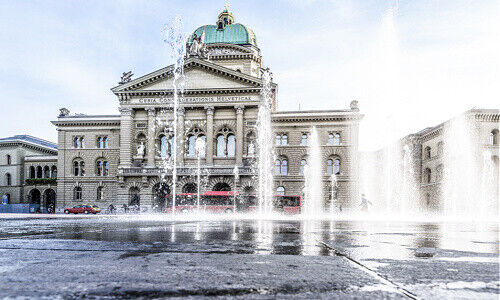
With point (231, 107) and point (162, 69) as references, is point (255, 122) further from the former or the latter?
point (162, 69)

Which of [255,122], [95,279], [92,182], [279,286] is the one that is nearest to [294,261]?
[279,286]

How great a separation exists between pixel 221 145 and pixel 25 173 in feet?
98.8

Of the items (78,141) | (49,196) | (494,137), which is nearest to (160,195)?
(78,141)

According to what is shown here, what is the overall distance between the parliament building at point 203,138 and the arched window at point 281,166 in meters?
0.11

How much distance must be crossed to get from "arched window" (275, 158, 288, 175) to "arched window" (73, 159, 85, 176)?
2234 centimetres

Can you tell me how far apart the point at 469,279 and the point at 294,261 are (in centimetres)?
117

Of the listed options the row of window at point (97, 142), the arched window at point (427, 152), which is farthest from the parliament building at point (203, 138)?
the arched window at point (427, 152)

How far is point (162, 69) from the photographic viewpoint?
43031 millimetres

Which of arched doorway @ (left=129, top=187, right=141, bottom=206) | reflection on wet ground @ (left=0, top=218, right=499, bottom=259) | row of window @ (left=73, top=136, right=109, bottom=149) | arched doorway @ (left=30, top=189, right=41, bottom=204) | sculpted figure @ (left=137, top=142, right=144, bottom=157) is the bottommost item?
arched doorway @ (left=30, top=189, right=41, bottom=204)

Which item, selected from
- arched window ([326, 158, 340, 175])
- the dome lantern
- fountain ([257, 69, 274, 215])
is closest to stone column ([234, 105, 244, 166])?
fountain ([257, 69, 274, 215])

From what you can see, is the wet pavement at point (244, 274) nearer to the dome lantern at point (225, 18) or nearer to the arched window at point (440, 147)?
the arched window at point (440, 147)

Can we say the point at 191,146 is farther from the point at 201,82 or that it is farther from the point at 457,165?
the point at 457,165

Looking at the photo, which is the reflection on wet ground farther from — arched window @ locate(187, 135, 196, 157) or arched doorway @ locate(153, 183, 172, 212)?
arched window @ locate(187, 135, 196, 157)

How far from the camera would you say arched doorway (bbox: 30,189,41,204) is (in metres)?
54.3
